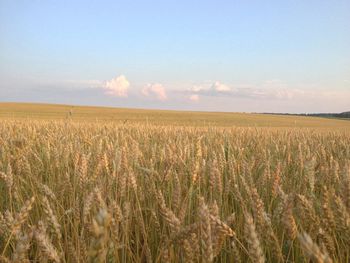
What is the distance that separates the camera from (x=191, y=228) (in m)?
0.92

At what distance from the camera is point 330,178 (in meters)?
2.21

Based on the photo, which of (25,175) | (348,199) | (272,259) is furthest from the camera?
(25,175)

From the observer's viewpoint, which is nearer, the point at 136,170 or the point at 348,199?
the point at 348,199

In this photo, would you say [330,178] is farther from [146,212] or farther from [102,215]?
[102,215]

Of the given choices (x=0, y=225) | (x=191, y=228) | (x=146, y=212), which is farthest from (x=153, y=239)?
(x=191, y=228)

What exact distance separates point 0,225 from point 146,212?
95cm

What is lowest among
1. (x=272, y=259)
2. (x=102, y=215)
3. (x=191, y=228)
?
(x=272, y=259)

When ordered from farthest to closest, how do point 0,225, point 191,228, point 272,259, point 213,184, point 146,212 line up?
1. point 146,212
2. point 213,184
3. point 272,259
4. point 0,225
5. point 191,228

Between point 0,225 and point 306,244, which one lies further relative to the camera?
point 0,225

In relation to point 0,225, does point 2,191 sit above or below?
below

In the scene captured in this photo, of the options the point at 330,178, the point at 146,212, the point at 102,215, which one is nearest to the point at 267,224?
the point at 102,215

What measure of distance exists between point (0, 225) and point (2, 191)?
1438mm

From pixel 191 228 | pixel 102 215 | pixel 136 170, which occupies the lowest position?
pixel 136 170

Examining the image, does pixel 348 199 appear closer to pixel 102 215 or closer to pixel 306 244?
pixel 306 244
